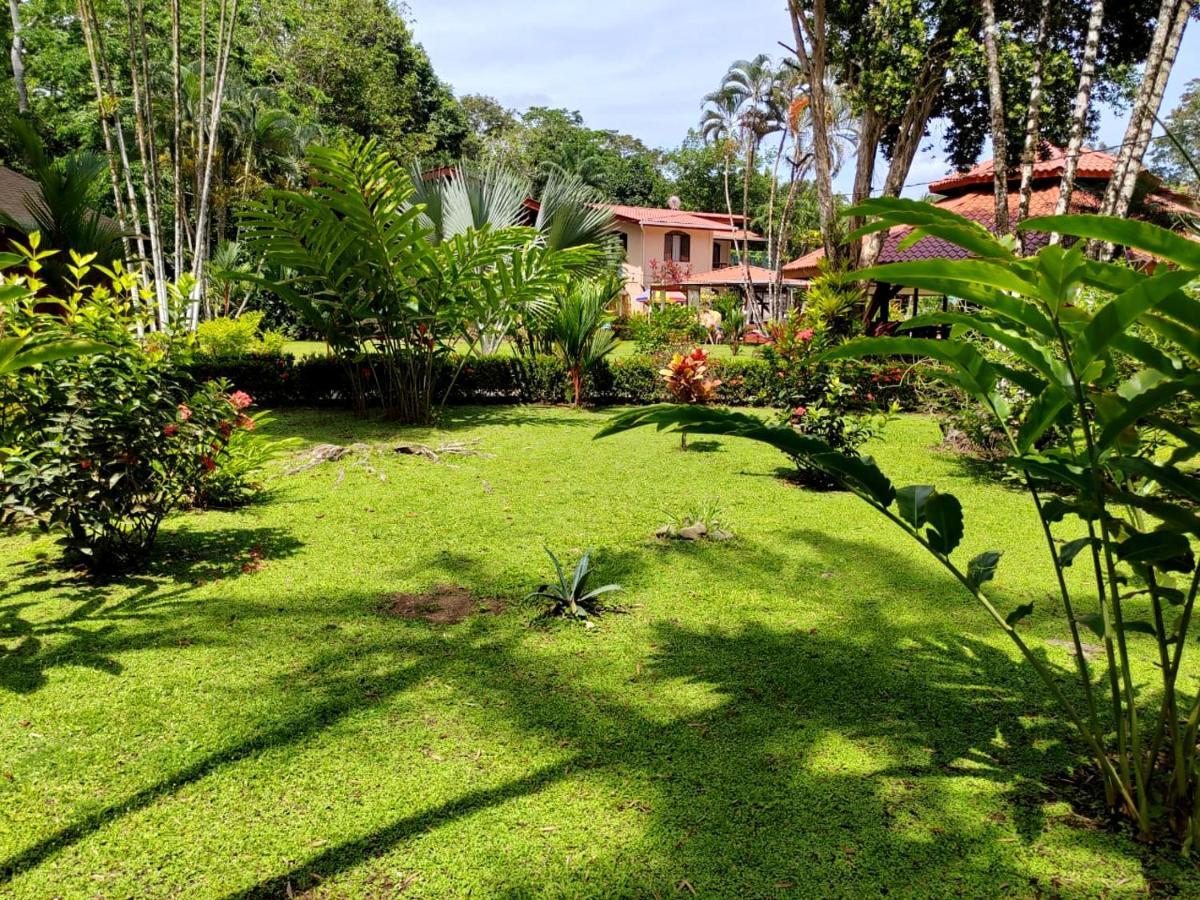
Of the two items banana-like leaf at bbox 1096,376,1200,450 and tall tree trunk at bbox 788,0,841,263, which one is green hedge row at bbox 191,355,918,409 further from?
banana-like leaf at bbox 1096,376,1200,450

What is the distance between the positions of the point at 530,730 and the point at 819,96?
12.4 m

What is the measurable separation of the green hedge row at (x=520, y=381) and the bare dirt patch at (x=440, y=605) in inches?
271

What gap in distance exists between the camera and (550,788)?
91.6 inches

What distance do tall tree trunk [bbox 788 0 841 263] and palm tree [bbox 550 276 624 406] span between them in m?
3.90

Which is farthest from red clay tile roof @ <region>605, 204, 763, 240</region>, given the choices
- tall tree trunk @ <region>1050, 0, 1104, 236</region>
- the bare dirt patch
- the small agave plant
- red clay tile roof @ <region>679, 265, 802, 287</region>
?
the small agave plant

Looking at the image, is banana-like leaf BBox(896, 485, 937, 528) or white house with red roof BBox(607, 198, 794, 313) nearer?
banana-like leaf BBox(896, 485, 937, 528)

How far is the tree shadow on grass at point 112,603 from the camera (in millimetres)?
3098

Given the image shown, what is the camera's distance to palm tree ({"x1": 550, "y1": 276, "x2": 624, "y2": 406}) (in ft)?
35.0

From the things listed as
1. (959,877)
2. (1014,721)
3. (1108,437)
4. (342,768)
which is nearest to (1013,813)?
(959,877)

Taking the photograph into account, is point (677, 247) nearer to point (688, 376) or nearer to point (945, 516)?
point (688, 376)

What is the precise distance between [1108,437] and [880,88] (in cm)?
1379

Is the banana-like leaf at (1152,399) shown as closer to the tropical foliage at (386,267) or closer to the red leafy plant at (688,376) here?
the tropical foliage at (386,267)

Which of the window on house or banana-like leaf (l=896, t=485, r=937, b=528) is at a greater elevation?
the window on house

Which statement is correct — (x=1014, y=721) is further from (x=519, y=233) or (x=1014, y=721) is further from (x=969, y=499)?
(x=519, y=233)
